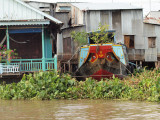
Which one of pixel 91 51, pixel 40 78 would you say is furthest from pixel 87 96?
pixel 91 51

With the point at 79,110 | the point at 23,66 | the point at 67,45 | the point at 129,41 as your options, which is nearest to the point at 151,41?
the point at 129,41

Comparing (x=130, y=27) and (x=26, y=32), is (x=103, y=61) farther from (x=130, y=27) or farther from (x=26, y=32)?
(x=130, y=27)

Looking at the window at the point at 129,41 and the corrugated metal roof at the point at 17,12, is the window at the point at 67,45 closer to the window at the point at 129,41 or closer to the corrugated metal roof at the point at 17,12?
the window at the point at 129,41

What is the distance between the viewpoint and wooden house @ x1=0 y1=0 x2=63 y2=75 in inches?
601

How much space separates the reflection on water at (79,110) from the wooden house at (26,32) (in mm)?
3007

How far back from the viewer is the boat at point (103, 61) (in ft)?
56.7

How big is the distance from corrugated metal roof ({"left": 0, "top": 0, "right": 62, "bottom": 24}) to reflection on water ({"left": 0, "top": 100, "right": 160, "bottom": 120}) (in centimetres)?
488

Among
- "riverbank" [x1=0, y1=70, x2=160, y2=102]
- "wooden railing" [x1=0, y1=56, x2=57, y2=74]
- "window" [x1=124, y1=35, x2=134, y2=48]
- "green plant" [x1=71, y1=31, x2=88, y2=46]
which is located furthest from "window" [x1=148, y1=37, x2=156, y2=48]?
"riverbank" [x1=0, y1=70, x2=160, y2=102]

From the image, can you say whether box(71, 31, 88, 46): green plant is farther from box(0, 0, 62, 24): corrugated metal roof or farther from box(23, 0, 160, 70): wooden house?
box(0, 0, 62, 24): corrugated metal roof

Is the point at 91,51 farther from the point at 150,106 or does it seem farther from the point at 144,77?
the point at 150,106

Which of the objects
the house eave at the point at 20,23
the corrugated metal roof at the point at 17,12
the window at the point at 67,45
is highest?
the corrugated metal roof at the point at 17,12

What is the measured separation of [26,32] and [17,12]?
1.05 m

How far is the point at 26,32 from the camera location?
16.0 m

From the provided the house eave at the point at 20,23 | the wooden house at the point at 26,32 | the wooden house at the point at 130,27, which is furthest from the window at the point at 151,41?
the house eave at the point at 20,23
